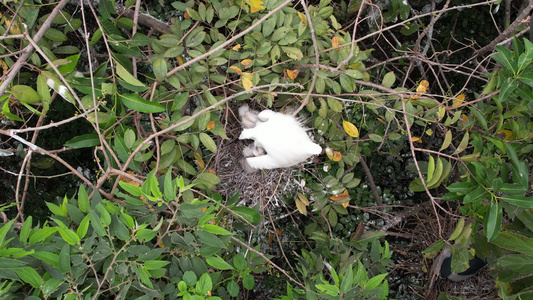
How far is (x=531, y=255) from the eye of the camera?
896 mm

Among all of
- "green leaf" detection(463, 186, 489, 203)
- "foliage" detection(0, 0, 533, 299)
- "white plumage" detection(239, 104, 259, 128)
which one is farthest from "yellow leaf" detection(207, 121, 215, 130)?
"green leaf" detection(463, 186, 489, 203)

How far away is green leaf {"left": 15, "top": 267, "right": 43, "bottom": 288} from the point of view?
27.1 inches

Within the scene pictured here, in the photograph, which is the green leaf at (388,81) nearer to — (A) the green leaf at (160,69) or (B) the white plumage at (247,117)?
(B) the white plumage at (247,117)

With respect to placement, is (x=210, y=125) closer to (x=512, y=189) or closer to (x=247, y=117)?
(x=247, y=117)

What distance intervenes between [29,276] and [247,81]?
68cm

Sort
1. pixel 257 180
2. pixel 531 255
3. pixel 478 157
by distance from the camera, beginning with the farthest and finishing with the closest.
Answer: pixel 257 180 → pixel 478 157 → pixel 531 255

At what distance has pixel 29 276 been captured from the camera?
69 cm

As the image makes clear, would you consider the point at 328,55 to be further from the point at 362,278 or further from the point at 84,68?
the point at 84,68

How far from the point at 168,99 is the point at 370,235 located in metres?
0.80

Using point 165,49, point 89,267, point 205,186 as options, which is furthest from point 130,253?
point 165,49

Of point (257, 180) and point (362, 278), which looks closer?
point (362, 278)

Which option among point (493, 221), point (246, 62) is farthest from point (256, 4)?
point (493, 221)

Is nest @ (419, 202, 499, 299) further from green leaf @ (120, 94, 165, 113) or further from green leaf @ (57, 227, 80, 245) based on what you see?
green leaf @ (57, 227, 80, 245)

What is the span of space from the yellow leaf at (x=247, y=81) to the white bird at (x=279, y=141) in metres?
0.11
